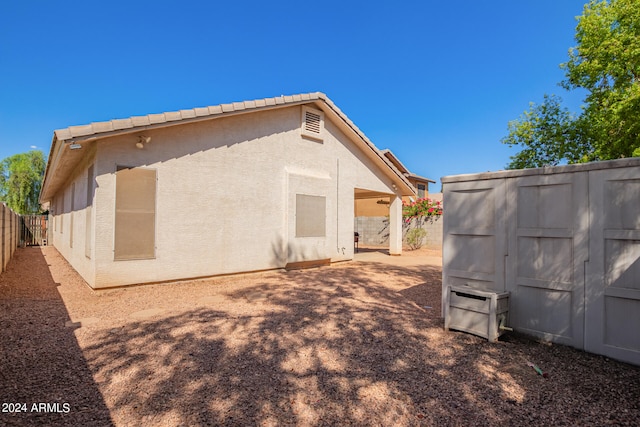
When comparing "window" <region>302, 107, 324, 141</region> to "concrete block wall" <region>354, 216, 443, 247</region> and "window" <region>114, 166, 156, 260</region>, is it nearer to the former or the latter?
"window" <region>114, 166, 156, 260</region>

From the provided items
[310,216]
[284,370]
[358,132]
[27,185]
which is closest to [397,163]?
[358,132]

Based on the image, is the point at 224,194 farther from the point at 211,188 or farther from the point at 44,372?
the point at 44,372

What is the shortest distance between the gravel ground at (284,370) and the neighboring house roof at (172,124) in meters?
3.15

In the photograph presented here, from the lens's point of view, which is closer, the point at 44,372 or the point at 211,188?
the point at 44,372

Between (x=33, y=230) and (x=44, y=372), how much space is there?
74.8ft

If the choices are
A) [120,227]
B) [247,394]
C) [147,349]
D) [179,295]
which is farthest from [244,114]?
[247,394]

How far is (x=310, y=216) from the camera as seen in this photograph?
32.7ft

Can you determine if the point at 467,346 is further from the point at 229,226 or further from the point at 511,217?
the point at 229,226

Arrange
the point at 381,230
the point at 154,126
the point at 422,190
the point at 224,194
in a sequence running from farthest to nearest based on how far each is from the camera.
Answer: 1. the point at 422,190
2. the point at 381,230
3. the point at 224,194
4. the point at 154,126

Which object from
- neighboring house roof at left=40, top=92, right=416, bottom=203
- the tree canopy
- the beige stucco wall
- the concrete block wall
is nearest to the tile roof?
neighboring house roof at left=40, top=92, right=416, bottom=203

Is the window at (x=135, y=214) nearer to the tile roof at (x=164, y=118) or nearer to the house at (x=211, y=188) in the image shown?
the house at (x=211, y=188)

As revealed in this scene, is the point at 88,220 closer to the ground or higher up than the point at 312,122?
closer to the ground

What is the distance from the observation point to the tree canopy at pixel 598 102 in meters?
12.8

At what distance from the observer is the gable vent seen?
1014cm
